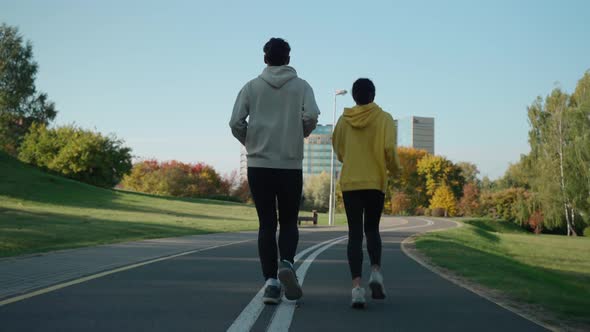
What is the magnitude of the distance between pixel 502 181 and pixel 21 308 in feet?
457

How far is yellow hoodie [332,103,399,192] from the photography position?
534 cm

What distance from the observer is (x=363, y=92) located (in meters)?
5.58

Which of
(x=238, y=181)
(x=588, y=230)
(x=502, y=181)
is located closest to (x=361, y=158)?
(x=588, y=230)

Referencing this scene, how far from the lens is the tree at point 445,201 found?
281 ft

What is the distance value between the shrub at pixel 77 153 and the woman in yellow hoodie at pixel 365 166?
53783 mm

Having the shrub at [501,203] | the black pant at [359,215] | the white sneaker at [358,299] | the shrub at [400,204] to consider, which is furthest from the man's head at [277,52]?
the shrub at [400,204]

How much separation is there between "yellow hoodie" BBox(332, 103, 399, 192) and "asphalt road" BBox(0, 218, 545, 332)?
3.71ft

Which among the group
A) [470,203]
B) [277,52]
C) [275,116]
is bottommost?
[275,116]

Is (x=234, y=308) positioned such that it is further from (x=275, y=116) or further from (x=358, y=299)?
(x=275, y=116)

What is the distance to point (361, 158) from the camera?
5406mm

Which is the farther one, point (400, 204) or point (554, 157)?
point (400, 204)

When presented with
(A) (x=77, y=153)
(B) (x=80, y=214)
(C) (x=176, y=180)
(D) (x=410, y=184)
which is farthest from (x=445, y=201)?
(B) (x=80, y=214)

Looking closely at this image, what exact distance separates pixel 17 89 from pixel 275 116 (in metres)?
59.5

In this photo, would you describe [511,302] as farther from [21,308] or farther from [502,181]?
[502,181]
